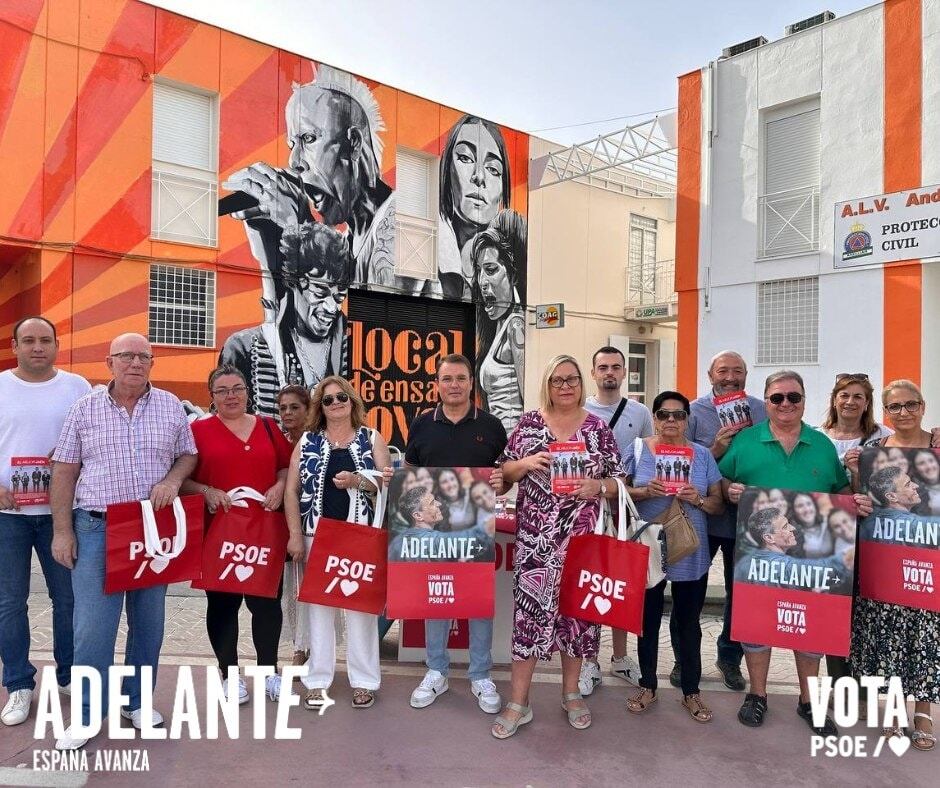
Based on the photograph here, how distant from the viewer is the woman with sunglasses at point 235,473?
163 inches

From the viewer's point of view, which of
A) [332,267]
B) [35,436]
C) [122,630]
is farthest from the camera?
[332,267]

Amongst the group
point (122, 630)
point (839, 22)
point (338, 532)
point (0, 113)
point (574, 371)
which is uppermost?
point (839, 22)

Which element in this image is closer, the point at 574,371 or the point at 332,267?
the point at 574,371

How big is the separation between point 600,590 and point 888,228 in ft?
34.8

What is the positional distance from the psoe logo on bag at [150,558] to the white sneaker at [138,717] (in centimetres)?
76

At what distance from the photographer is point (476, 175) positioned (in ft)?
57.0

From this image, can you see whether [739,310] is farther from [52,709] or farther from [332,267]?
[52,709]

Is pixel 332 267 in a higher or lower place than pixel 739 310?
higher

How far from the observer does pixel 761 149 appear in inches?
523

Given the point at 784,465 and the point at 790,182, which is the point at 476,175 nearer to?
the point at 790,182

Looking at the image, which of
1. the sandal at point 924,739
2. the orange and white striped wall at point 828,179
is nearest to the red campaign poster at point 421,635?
the sandal at point 924,739

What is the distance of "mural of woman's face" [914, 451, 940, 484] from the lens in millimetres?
3748

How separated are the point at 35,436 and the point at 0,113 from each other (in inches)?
372

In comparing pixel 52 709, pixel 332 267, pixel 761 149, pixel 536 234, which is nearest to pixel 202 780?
pixel 52 709
